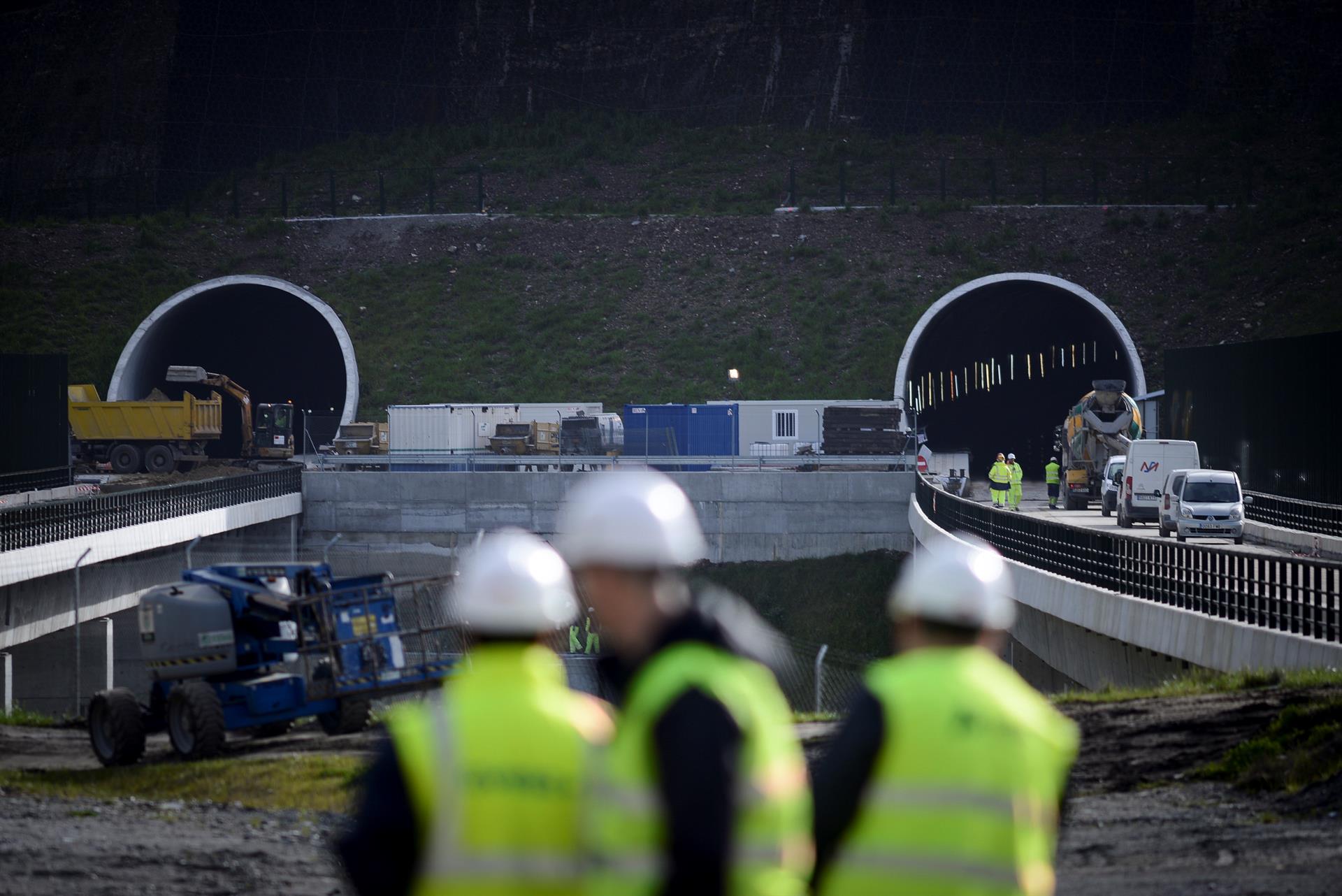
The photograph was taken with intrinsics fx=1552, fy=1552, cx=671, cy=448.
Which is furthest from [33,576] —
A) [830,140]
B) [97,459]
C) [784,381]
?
[830,140]

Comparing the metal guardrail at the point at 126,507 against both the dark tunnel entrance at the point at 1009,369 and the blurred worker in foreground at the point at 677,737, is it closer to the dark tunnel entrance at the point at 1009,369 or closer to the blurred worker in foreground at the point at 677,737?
the blurred worker in foreground at the point at 677,737

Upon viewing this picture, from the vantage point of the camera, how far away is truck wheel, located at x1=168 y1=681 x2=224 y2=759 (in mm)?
17219

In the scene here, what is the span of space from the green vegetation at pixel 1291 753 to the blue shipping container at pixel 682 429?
1350 inches

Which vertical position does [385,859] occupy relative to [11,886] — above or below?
above

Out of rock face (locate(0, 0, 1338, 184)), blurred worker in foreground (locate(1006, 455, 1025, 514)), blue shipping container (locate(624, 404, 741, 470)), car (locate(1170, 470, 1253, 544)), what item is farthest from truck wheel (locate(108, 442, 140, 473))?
rock face (locate(0, 0, 1338, 184))

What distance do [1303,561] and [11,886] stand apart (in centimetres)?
1257

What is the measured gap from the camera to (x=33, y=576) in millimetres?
26406

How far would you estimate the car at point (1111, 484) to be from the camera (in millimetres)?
39875

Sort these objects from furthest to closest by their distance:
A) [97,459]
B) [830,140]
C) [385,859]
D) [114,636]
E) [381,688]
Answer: [830,140] < [97,459] < [114,636] < [381,688] < [385,859]

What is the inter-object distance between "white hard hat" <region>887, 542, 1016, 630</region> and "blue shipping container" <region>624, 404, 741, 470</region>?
1689 inches

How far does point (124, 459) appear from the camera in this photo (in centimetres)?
4997

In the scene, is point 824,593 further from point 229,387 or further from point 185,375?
point 229,387

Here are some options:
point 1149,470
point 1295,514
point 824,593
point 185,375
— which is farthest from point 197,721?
point 185,375

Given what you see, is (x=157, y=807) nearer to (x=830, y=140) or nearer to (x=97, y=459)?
(x=97, y=459)
